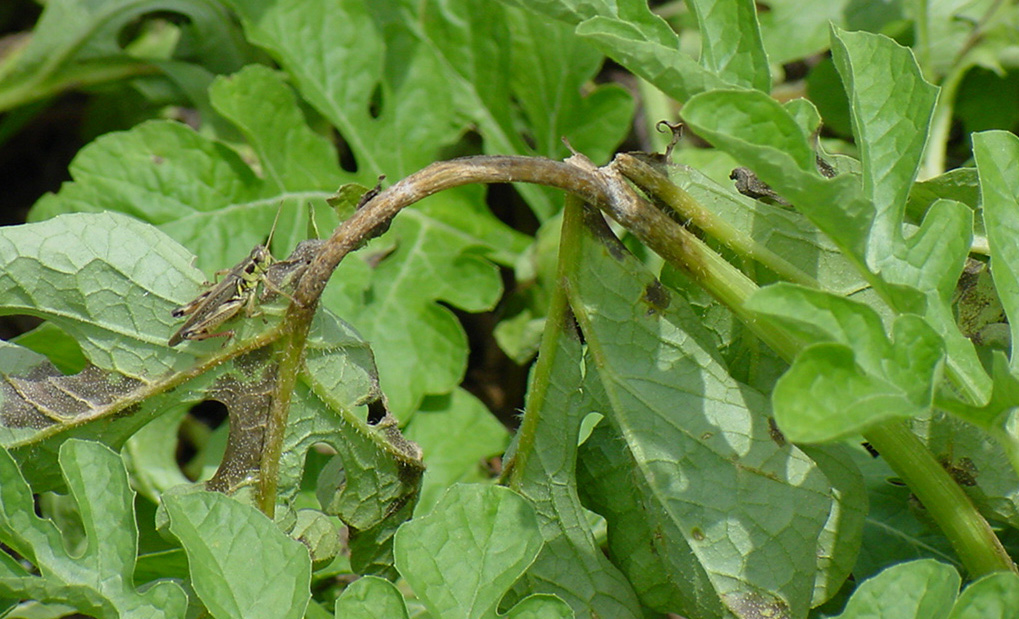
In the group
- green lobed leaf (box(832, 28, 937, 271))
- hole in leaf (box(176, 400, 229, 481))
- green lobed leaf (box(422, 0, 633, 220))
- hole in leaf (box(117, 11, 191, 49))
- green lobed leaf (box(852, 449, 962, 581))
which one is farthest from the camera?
hole in leaf (box(117, 11, 191, 49))

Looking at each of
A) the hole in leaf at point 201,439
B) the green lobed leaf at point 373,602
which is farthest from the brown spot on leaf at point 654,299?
the hole in leaf at point 201,439

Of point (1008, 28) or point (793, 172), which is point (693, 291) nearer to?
point (793, 172)

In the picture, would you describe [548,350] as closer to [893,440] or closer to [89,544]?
[893,440]

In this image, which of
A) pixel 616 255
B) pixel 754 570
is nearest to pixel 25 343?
pixel 616 255

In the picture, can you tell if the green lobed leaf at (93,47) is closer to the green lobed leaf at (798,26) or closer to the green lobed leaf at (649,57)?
the green lobed leaf at (798,26)

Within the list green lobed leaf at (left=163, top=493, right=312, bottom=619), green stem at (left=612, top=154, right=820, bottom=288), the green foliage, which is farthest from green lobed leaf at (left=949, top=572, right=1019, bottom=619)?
green lobed leaf at (left=163, top=493, right=312, bottom=619)

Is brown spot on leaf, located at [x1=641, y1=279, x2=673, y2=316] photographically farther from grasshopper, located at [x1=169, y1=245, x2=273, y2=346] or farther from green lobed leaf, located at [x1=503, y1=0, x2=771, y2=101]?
grasshopper, located at [x1=169, y1=245, x2=273, y2=346]
